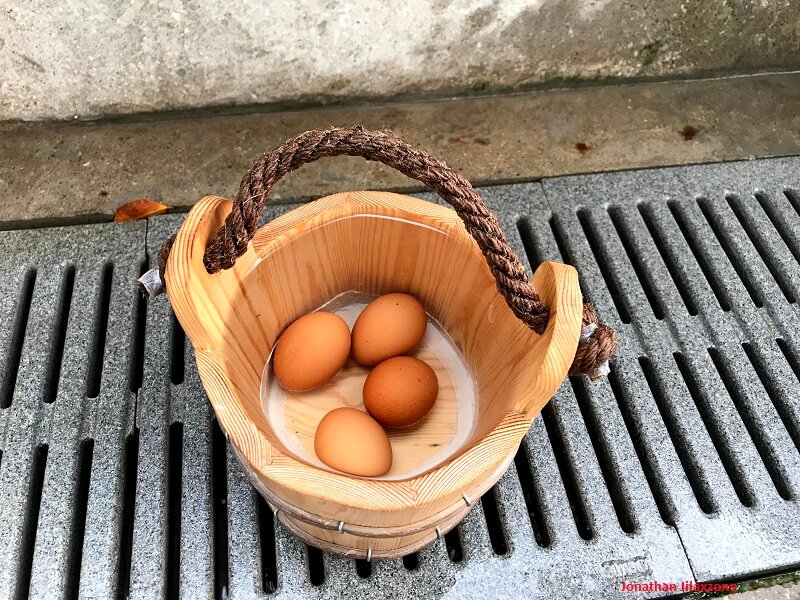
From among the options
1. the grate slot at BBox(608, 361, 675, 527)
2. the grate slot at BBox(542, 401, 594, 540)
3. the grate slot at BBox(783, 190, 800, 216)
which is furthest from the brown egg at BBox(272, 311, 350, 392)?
the grate slot at BBox(783, 190, 800, 216)

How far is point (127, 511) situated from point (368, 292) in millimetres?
531

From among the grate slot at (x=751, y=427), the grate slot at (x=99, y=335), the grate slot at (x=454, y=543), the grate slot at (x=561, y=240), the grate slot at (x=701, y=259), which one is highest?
A: the grate slot at (x=99, y=335)

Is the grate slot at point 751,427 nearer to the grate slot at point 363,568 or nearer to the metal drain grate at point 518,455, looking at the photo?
the metal drain grate at point 518,455

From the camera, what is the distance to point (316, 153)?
77cm

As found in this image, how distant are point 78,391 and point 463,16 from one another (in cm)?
116

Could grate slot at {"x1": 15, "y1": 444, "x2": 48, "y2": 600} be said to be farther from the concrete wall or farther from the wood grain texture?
the concrete wall

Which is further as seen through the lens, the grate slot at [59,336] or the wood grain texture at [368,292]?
the grate slot at [59,336]

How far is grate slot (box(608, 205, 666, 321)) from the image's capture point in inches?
51.3

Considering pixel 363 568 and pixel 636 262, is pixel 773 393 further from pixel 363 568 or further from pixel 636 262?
pixel 363 568

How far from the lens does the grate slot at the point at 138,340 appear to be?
3.82ft

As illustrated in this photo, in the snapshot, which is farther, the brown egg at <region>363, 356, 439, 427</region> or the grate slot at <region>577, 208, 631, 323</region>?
the grate slot at <region>577, 208, 631, 323</region>

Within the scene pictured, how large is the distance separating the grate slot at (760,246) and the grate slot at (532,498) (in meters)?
0.67

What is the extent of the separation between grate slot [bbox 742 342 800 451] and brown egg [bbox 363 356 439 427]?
2.29ft

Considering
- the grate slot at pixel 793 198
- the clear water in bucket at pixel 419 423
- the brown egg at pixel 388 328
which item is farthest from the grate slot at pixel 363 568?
the grate slot at pixel 793 198
